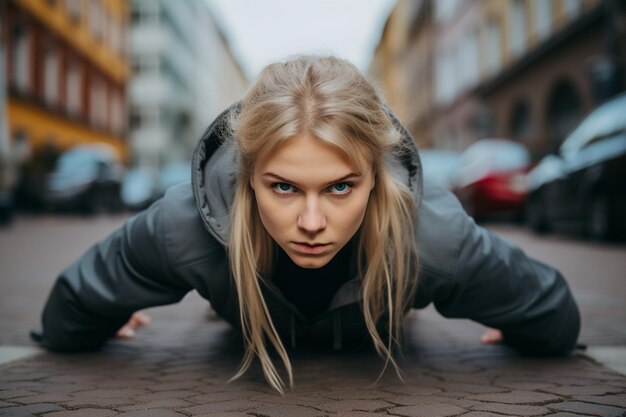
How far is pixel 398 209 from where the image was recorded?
2824mm

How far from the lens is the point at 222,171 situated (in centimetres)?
292

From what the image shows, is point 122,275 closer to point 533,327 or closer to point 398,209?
point 398,209

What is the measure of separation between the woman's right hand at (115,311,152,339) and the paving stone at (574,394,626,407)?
2.13 m

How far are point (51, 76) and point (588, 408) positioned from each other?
89.6 feet

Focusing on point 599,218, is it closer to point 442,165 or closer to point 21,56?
point 442,165

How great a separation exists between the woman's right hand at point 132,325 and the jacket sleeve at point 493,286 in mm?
1647

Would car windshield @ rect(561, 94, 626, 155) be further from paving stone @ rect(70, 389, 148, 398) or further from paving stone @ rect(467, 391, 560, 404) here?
paving stone @ rect(70, 389, 148, 398)

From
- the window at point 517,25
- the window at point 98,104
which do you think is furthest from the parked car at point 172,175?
the window at point 517,25

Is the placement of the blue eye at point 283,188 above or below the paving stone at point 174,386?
above

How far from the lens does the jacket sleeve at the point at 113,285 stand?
9.69ft

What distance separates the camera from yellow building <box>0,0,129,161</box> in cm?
2367

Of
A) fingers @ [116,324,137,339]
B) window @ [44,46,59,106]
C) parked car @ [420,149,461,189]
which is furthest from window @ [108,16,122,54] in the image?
fingers @ [116,324,137,339]

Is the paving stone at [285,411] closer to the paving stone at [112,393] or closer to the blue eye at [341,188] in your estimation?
the paving stone at [112,393]

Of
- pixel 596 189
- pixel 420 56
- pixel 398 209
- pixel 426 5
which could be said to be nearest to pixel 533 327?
pixel 398 209
